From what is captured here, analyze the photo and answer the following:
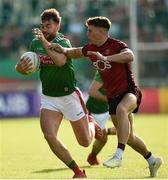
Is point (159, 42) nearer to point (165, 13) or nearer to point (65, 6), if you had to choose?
point (165, 13)

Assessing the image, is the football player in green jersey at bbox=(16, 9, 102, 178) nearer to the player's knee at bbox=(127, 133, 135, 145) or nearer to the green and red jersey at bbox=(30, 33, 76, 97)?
the green and red jersey at bbox=(30, 33, 76, 97)

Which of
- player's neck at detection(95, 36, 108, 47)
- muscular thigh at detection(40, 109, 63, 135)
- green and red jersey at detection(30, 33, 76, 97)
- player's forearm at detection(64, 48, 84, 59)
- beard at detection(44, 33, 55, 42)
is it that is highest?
beard at detection(44, 33, 55, 42)

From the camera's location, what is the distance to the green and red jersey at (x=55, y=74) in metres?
11.7

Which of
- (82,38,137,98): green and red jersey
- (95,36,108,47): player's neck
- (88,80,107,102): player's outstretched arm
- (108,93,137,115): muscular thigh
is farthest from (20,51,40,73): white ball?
(88,80,107,102): player's outstretched arm

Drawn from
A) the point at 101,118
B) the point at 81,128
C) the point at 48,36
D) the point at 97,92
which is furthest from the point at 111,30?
the point at 48,36

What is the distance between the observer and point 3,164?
14.1 meters

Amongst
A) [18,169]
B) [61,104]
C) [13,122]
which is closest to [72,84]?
[61,104]

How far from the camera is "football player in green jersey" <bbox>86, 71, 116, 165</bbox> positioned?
46.1 ft

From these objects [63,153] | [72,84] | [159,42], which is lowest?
[159,42]

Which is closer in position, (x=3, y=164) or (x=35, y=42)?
(x=35, y=42)

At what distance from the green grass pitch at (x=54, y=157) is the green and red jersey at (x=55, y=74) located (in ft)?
4.06

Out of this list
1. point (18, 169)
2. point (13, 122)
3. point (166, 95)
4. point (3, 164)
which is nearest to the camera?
point (18, 169)

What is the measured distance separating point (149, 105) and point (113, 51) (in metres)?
21.7

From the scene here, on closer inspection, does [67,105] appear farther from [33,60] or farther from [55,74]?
[33,60]
